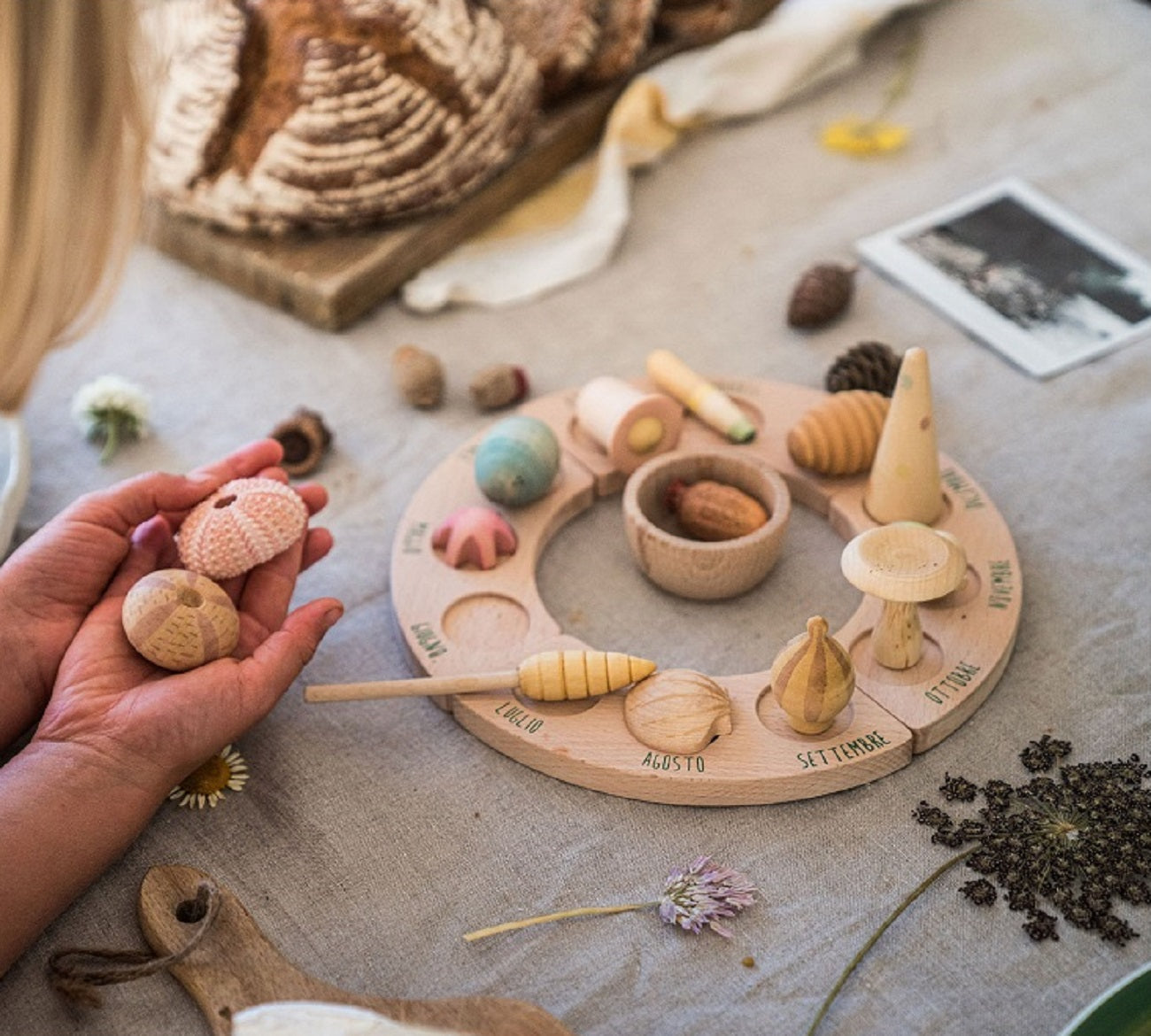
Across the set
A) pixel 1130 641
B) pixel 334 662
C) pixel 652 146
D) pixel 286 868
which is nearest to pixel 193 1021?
pixel 286 868

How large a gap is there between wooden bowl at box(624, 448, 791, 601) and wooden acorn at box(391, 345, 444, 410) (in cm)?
29

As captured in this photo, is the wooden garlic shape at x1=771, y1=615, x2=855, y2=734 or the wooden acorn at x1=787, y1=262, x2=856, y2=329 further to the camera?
the wooden acorn at x1=787, y1=262, x2=856, y2=329

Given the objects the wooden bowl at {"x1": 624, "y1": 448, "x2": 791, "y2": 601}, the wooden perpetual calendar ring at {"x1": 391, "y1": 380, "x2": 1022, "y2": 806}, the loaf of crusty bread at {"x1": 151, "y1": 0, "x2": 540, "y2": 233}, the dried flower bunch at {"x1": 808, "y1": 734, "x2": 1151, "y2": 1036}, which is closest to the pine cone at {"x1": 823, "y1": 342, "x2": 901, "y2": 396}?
the wooden perpetual calendar ring at {"x1": 391, "y1": 380, "x2": 1022, "y2": 806}

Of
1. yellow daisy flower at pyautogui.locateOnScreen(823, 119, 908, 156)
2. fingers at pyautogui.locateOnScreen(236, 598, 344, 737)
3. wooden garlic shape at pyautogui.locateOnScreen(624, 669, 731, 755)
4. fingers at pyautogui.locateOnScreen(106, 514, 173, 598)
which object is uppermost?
fingers at pyautogui.locateOnScreen(106, 514, 173, 598)

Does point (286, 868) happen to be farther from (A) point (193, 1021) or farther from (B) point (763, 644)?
(B) point (763, 644)

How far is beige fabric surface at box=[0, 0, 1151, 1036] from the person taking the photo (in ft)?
2.84

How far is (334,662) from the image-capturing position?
109 cm

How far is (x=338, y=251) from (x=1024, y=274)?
0.76 metres

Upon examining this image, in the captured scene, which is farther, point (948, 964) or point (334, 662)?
point (334, 662)

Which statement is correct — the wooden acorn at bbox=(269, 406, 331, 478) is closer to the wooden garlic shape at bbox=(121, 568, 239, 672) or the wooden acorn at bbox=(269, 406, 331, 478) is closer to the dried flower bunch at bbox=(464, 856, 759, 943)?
the wooden garlic shape at bbox=(121, 568, 239, 672)

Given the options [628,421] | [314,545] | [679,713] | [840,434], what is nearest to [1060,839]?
[679,713]

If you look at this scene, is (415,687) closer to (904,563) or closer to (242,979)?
(242,979)

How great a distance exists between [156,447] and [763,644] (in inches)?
25.6

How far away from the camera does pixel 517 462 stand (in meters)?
1.12
